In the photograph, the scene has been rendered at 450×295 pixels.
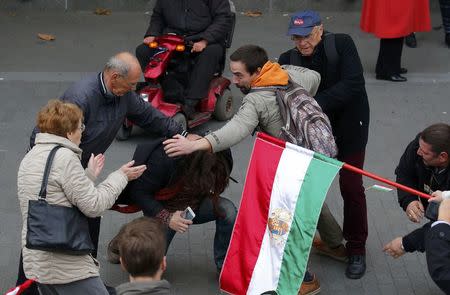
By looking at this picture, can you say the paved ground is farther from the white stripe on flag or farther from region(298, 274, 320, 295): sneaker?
the white stripe on flag

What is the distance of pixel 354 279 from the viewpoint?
23.3 feet

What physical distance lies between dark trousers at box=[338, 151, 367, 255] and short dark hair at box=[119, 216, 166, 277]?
102 inches

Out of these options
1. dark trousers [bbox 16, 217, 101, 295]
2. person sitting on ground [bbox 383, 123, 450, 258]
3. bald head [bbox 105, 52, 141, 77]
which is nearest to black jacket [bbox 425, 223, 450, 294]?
person sitting on ground [bbox 383, 123, 450, 258]

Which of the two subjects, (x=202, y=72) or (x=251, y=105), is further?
(x=202, y=72)

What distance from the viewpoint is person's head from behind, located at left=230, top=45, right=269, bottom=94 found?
6305mm

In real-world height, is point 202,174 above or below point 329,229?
above

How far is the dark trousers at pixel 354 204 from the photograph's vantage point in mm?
6977

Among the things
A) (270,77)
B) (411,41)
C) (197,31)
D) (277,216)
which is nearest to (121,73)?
(270,77)

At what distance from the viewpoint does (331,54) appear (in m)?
6.77

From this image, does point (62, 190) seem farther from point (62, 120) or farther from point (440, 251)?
point (440, 251)

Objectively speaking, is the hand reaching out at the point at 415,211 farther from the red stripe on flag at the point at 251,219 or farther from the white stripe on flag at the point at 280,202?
the red stripe on flag at the point at 251,219

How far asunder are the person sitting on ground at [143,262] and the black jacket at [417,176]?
7.26ft

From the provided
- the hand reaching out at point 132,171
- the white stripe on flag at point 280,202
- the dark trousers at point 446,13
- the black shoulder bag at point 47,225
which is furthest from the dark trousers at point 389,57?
the black shoulder bag at point 47,225

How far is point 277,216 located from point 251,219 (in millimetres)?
211
